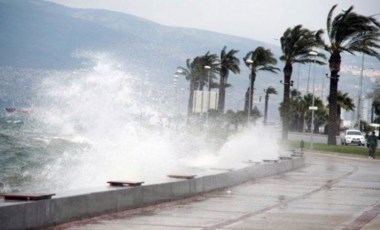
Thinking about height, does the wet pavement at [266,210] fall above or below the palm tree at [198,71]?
below

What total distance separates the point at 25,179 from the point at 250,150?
9.04 metres

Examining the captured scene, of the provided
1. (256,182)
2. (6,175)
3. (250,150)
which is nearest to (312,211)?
(256,182)

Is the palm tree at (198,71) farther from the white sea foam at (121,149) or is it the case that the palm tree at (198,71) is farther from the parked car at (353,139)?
the parked car at (353,139)

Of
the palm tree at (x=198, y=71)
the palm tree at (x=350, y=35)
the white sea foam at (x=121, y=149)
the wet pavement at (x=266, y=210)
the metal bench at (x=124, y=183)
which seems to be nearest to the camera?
the wet pavement at (x=266, y=210)

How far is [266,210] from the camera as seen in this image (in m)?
17.1

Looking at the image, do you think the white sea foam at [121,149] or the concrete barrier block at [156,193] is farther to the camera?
the white sea foam at [121,149]

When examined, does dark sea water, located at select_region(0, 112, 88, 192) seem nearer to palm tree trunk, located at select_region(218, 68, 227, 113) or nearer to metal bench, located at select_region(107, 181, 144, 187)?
metal bench, located at select_region(107, 181, 144, 187)

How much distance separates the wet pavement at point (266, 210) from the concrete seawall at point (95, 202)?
0.17 metres

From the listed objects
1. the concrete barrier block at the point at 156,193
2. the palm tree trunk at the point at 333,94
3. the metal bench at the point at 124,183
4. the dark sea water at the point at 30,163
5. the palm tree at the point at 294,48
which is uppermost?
the palm tree at the point at 294,48

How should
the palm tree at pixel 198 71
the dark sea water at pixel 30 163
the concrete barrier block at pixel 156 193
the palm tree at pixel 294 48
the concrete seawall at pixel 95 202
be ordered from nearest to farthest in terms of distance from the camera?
the concrete seawall at pixel 95 202
the concrete barrier block at pixel 156 193
the dark sea water at pixel 30 163
the palm tree at pixel 294 48
the palm tree at pixel 198 71

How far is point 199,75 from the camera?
125562mm

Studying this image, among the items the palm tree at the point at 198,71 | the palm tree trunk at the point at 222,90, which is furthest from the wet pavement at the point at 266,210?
the palm tree at the point at 198,71

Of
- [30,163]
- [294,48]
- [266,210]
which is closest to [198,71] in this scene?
[294,48]

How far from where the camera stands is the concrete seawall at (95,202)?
12305mm
